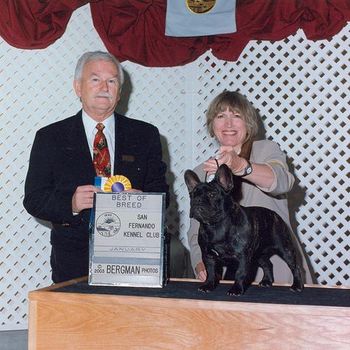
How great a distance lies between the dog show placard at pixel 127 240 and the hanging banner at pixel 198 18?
2368mm

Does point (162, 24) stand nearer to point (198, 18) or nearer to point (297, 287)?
point (198, 18)

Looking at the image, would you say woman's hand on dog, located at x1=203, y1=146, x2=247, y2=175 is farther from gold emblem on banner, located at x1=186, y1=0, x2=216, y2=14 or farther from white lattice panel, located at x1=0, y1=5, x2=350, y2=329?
gold emblem on banner, located at x1=186, y1=0, x2=216, y2=14

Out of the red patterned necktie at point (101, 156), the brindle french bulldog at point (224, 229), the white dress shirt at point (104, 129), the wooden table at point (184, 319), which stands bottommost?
the wooden table at point (184, 319)

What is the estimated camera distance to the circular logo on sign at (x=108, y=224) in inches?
62.4

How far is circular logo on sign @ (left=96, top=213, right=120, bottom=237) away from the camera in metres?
1.58

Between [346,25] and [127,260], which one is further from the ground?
[346,25]

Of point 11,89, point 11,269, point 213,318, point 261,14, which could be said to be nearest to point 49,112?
point 11,89

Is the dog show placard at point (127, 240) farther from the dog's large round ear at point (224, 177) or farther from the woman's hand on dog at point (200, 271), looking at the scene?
the woman's hand on dog at point (200, 271)

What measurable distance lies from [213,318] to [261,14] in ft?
8.82

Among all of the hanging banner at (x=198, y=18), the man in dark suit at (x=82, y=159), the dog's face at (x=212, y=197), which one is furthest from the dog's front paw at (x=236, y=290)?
the hanging banner at (x=198, y=18)

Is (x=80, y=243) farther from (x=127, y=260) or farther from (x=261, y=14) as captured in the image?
(x=261, y=14)

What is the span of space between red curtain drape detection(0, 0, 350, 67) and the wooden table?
227cm

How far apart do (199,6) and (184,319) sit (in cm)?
273

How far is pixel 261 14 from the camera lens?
373cm
